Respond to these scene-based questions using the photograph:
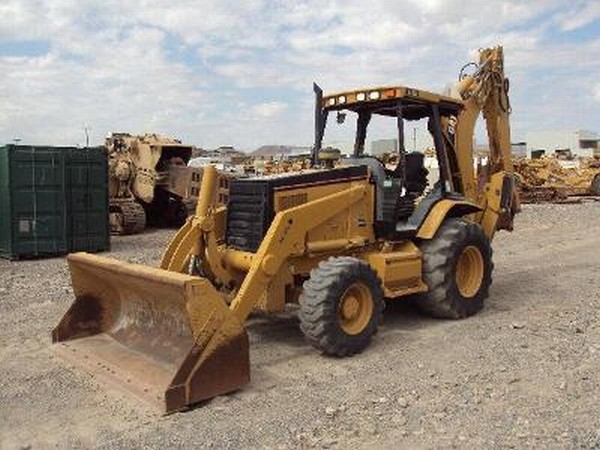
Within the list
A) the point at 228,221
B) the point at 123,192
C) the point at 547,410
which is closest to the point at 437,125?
the point at 228,221

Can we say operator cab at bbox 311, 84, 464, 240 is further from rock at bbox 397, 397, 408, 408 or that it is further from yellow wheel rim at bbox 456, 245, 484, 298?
rock at bbox 397, 397, 408, 408

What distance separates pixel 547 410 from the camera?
4969mm

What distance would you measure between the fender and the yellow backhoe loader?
15mm

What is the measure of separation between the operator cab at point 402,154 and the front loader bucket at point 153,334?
2450 millimetres

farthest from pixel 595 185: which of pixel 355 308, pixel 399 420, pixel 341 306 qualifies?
pixel 399 420

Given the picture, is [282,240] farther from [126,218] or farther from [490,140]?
[126,218]

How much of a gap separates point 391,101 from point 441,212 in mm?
1266

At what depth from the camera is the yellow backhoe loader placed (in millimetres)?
5395

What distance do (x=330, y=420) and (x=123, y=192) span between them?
13698 millimetres

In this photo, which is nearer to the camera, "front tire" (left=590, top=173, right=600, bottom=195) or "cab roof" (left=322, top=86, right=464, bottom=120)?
"cab roof" (left=322, top=86, right=464, bottom=120)

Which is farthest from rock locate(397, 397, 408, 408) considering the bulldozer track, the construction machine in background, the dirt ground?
the construction machine in background

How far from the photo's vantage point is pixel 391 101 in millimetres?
7551

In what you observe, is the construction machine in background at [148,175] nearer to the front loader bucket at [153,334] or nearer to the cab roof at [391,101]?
the cab roof at [391,101]

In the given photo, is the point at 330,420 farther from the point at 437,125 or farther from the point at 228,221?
the point at 437,125
